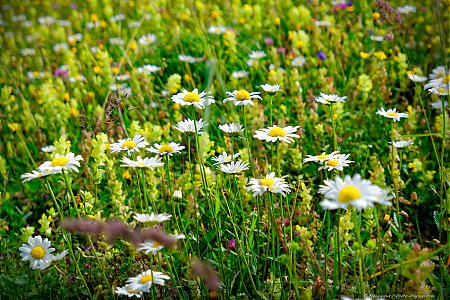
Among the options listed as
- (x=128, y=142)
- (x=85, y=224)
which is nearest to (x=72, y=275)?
(x=128, y=142)

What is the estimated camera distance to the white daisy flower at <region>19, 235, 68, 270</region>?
157cm

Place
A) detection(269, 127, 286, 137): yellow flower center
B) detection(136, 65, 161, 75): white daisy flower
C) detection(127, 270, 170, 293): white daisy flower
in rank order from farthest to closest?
1. detection(136, 65, 161, 75): white daisy flower
2. detection(269, 127, 286, 137): yellow flower center
3. detection(127, 270, 170, 293): white daisy flower

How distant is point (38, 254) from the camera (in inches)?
62.6

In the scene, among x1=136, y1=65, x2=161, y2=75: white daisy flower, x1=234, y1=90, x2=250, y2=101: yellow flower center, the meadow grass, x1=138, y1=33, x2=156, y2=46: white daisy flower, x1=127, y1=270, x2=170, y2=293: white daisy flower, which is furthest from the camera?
x1=138, y1=33, x2=156, y2=46: white daisy flower

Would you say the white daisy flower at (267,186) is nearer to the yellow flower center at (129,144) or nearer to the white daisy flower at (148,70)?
the yellow flower center at (129,144)

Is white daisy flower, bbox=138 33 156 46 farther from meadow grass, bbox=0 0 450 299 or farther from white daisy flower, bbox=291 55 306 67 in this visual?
white daisy flower, bbox=291 55 306 67

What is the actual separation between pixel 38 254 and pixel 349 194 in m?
0.93

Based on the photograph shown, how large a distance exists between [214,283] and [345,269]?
0.68m

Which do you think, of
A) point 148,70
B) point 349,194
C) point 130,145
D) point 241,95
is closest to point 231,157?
point 241,95

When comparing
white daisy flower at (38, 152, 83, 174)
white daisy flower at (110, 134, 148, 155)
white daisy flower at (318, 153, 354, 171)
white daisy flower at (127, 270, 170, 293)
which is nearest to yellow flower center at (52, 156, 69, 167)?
white daisy flower at (38, 152, 83, 174)

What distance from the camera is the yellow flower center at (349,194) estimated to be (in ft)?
4.00

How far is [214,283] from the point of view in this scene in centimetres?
113

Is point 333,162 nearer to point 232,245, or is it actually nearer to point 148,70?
point 232,245

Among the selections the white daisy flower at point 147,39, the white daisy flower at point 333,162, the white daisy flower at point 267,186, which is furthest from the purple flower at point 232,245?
the white daisy flower at point 147,39
